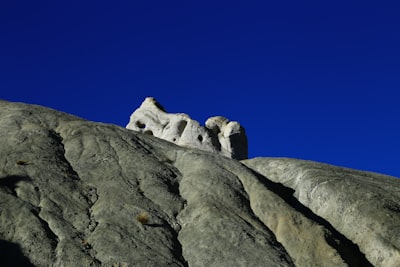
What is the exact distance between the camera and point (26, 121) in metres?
39.8

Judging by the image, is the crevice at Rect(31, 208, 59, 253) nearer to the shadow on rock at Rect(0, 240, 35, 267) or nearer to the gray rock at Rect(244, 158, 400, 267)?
the shadow on rock at Rect(0, 240, 35, 267)

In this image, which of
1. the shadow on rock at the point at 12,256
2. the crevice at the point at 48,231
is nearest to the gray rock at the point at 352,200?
the crevice at the point at 48,231

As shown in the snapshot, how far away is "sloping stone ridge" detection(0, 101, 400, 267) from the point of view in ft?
97.0

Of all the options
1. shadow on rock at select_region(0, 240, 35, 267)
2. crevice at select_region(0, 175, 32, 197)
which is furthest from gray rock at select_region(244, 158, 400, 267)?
shadow on rock at select_region(0, 240, 35, 267)

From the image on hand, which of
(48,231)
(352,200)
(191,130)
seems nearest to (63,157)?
(48,231)

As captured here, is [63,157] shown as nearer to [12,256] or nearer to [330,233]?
[12,256]

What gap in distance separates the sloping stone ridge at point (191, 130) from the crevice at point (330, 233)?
22492mm

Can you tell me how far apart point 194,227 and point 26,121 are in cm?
1359

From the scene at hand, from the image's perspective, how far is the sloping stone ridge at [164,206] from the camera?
29.6 metres

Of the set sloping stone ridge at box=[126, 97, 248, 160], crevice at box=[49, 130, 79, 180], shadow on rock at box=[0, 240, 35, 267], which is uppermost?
sloping stone ridge at box=[126, 97, 248, 160]

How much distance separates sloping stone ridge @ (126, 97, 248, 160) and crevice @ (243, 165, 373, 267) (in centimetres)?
2249

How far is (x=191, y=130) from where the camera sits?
62781 mm

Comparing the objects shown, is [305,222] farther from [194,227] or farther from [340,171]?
[340,171]

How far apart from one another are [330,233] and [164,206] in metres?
8.44
